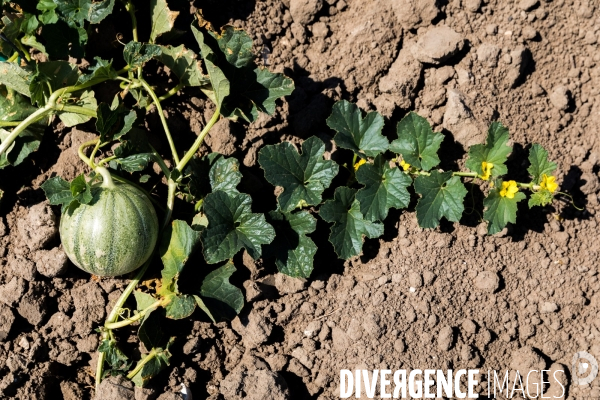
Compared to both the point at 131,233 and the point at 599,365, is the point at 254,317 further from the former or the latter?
the point at 599,365

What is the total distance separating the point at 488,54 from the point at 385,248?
130cm

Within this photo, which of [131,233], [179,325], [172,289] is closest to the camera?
[131,233]

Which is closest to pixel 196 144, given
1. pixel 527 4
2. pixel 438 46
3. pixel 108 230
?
pixel 108 230

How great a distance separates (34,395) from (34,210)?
1.01 meters

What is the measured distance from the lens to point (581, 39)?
3.77 meters

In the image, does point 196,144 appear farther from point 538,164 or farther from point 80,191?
point 538,164

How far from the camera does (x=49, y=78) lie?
127 inches

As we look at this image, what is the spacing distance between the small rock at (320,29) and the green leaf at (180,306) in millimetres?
1732

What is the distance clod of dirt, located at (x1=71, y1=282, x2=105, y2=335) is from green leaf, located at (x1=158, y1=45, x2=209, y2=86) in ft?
4.25

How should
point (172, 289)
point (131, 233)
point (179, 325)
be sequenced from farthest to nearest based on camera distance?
point (179, 325)
point (172, 289)
point (131, 233)

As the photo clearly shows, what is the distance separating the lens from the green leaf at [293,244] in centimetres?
342

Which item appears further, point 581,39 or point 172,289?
point 581,39

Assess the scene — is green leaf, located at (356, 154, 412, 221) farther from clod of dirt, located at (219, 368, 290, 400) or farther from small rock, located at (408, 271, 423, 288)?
clod of dirt, located at (219, 368, 290, 400)

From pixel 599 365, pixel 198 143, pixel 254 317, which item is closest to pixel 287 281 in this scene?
pixel 254 317
